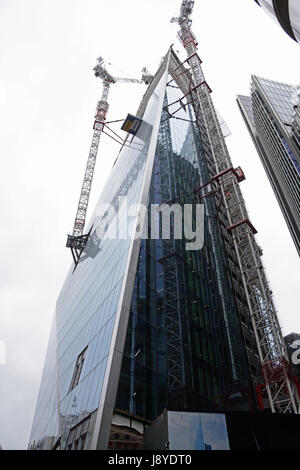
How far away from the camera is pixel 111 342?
20750mm

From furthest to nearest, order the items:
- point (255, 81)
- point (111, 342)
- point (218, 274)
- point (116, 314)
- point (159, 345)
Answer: point (255, 81) → point (218, 274) → point (159, 345) → point (116, 314) → point (111, 342)

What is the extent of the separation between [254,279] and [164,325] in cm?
A: 1556

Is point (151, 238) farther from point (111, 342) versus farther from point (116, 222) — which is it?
point (111, 342)

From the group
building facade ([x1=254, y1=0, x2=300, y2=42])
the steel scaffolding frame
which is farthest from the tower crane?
building facade ([x1=254, y1=0, x2=300, y2=42])

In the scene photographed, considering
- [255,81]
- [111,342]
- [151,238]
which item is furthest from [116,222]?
[255,81]

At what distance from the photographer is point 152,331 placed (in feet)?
83.6

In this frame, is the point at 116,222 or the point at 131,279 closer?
the point at 131,279

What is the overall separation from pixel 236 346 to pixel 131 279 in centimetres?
1740

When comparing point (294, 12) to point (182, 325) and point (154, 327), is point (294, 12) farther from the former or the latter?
point (182, 325)

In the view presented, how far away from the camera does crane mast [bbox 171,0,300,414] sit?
29375mm

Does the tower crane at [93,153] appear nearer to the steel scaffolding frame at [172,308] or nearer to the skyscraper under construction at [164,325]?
the skyscraper under construction at [164,325]

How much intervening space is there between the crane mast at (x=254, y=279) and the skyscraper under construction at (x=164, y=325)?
0.16 m

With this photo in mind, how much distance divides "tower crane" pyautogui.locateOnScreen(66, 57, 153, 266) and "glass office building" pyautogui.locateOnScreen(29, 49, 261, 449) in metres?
20.9

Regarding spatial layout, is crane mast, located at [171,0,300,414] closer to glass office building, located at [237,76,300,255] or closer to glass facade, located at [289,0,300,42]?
glass facade, located at [289,0,300,42]
